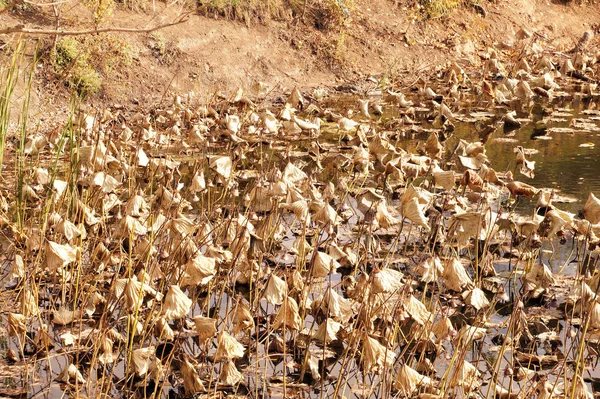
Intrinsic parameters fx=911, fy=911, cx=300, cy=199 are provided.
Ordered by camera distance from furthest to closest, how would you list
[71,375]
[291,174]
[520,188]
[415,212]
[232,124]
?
[232,124] < [291,174] < [520,188] < [415,212] < [71,375]

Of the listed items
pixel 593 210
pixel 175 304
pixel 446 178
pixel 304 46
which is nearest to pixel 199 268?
pixel 175 304

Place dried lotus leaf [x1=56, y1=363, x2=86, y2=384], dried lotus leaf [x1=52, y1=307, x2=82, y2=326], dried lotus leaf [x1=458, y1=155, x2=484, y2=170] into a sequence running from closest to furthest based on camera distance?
dried lotus leaf [x1=56, y1=363, x2=86, y2=384] → dried lotus leaf [x1=52, y1=307, x2=82, y2=326] → dried lotus leaf [x1=458, y1=155, x2=484, y2=170]

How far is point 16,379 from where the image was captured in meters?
2.94

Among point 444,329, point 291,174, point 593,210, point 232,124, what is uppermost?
point 593,210

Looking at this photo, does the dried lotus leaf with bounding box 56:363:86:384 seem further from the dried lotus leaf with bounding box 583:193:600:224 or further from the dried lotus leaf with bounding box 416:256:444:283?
the dried lotus leaf with bounding box 583:193:600:224

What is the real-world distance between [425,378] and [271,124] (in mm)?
2713

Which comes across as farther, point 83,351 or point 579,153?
point 579,153

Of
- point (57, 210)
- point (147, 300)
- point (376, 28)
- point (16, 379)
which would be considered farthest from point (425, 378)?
point (376, 28)

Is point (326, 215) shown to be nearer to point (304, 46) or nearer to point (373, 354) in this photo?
point (373, 354)

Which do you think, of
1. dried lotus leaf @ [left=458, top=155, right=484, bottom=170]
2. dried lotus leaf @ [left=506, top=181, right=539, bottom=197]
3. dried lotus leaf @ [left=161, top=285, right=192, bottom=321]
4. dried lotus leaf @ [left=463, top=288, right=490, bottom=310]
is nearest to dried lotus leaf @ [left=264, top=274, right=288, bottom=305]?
dried lotus leaf @ [left=161, top=285, right=192, bottom=321]

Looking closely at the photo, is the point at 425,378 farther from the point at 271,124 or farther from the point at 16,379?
the point at 271,124

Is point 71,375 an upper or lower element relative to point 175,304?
lower

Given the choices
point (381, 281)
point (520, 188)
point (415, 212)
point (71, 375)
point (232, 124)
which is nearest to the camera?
point (71, 375)

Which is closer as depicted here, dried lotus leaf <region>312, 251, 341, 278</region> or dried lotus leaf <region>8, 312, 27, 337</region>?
dried lotus leaf <region>8, 312, 27, 337</region>
